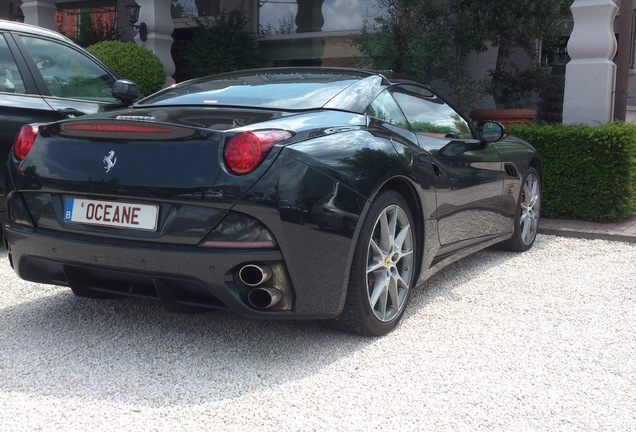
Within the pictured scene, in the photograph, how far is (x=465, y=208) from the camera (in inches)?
174

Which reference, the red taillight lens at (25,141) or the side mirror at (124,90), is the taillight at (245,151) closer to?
the red taillight lens at (25,141)

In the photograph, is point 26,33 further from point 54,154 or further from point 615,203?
point 615,203

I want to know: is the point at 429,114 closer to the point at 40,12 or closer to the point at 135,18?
the point at 135,18

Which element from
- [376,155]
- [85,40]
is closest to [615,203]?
[376,155]

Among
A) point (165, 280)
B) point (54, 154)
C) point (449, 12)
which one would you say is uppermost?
point (449, 12)

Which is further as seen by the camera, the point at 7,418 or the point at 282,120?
the point at 282,120

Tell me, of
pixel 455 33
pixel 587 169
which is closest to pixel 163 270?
pixel 587 169

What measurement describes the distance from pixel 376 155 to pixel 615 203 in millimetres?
4399

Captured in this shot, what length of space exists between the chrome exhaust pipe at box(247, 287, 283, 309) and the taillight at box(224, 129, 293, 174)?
0.49 metres

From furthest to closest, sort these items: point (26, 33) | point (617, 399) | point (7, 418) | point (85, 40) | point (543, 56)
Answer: point (85, 40), point (543, 56), point (26, 33), point (617, 399), point (7, 418)

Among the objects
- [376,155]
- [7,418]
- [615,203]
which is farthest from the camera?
[615,203]

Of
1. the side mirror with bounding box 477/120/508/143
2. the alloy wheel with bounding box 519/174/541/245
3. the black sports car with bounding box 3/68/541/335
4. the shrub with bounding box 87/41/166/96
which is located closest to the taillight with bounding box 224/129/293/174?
the black sports car with bounding box 3/68/541/335

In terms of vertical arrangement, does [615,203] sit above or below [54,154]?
below

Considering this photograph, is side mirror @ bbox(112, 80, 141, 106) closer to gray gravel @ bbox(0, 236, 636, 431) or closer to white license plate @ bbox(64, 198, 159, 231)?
gray gravel @ bbox(0, 236, 636, 431)
